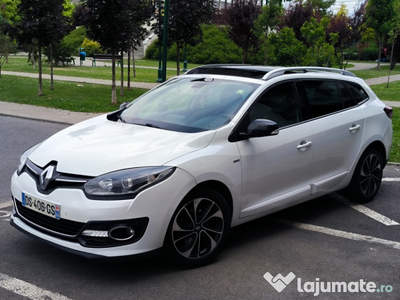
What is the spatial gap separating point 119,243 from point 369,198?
376cm

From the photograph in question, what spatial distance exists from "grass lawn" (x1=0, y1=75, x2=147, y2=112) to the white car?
1035cm

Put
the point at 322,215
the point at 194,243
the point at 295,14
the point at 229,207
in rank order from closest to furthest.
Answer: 1. the point at 194,243
2. the point at 229,207
3. the point at 322,215
4. the point at 295,14

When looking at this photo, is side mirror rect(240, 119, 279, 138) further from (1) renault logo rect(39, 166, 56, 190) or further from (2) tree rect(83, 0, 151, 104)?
(2) tree rect(83, 0, 151, 104)

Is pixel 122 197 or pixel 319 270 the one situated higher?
pixel 122 197

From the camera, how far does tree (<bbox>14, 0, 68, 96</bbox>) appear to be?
17906 millimetres

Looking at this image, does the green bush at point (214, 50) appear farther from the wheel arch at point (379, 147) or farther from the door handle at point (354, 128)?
the door handle at point (354, 128)

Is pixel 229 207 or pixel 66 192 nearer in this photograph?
pixel 66 192

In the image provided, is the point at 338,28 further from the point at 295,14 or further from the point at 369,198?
the point at 369,198

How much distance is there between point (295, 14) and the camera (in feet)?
119

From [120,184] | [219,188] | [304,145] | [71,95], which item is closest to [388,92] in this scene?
[71,95]

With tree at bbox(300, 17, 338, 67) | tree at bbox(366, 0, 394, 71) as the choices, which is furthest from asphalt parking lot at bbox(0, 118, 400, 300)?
tree at bbox(366, 0, 394, 71)

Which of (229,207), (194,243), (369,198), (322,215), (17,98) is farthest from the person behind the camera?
(17,98)

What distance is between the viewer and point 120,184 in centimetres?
400

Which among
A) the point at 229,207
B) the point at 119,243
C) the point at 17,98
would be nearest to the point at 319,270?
the point at 229,207
